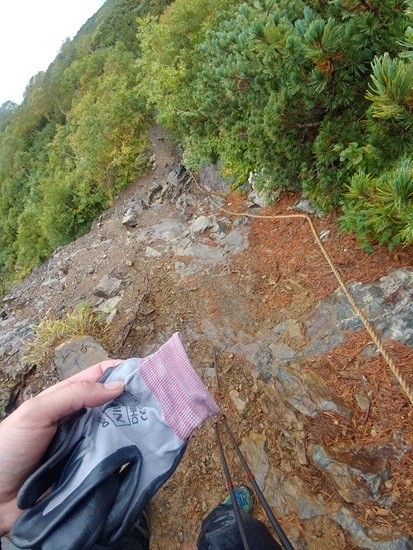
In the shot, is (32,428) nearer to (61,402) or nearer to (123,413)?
(61,402)

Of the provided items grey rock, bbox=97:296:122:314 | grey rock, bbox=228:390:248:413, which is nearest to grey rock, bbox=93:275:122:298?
grey rock, bbox=97:296:122:314

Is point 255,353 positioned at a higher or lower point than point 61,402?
lower

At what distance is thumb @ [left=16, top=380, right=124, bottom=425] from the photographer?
1.65 m

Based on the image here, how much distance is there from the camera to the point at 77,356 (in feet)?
13.5

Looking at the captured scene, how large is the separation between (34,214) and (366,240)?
53.0 ft

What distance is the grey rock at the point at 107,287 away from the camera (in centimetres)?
534

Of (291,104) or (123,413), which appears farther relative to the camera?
(291,104)

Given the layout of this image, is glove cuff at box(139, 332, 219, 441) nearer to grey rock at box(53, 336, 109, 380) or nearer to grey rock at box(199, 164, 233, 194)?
grey rock at box(53, 336, 109, 380)

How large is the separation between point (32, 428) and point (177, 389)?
2.43 ft

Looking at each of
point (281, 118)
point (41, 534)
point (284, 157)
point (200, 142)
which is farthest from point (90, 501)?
point (200, 142)

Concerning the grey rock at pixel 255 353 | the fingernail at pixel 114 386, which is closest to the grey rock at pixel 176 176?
the grey rock at pixel 255 353

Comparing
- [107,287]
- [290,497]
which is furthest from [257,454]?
[107,287]

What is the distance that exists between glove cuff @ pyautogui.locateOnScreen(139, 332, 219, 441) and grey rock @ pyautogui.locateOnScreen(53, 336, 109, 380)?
250cm

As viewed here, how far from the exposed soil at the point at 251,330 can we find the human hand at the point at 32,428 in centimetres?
153
